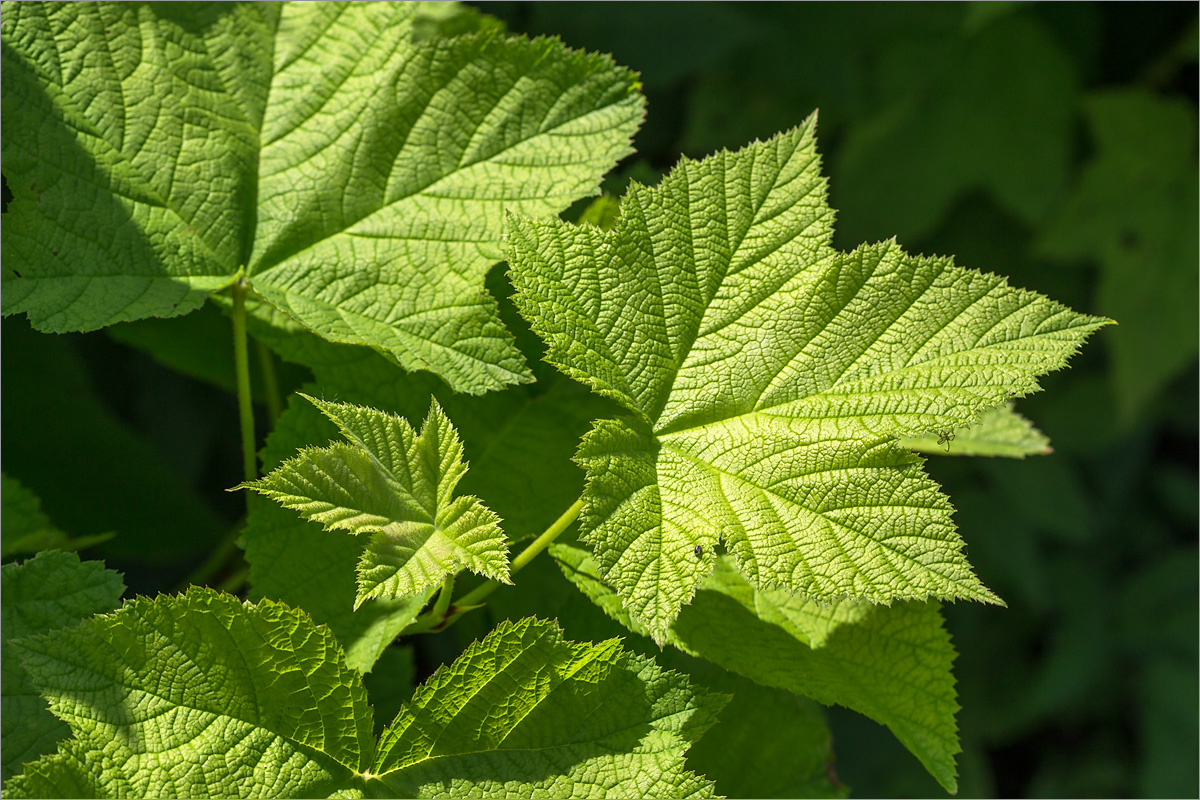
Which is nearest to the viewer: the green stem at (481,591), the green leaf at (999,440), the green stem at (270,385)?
the green stem at (481,591)

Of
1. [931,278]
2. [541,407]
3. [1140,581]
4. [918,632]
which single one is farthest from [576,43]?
[1140,581]

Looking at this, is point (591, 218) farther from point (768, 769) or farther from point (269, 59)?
point (768, 769)

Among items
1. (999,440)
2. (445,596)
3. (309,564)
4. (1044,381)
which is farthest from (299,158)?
(1044,381)

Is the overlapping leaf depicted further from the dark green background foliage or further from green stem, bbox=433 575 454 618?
the dark green background foliage

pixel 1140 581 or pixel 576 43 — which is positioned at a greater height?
pixel 576 43

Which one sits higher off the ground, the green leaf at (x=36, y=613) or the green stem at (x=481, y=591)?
the green stem at (x=481, y=591)

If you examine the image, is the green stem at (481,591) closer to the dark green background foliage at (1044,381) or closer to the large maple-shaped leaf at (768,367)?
the large maple-shaped leaf at (768,367)

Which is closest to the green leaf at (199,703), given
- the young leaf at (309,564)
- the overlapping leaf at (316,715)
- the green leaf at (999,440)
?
the overlapping leaf at (316,715)

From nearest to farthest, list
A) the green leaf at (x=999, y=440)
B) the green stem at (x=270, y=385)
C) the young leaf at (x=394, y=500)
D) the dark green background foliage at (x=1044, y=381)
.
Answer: the young leaf at (x=394, y=500)
the green stem at (x=270, y=385)
the green leaf at (x=999, y=440)
the dark green background foliage at (x=1044, y=381)
